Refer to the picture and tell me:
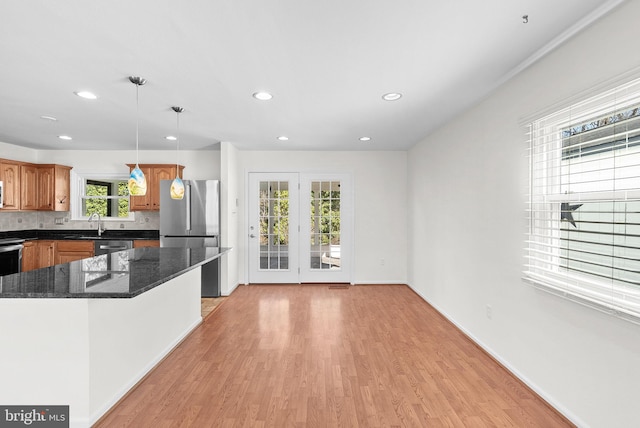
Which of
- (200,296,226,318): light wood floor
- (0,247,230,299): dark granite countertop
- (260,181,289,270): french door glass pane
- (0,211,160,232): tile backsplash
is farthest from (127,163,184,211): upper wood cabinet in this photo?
(0,247,230,299): dark granite countertop

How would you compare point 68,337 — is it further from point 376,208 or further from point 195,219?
point 376,208

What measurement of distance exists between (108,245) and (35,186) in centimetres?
161

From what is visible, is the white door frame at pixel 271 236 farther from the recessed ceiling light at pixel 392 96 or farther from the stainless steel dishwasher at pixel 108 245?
the recessed ceiling light at pixel 392 96

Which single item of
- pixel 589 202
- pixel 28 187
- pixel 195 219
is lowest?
pixel 195 219

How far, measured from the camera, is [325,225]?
5695mm

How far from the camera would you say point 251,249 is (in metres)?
5.60

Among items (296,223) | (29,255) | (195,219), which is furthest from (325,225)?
(29,255)

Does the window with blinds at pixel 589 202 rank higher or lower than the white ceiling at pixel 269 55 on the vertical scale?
lower

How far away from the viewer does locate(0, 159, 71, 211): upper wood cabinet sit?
4914mm

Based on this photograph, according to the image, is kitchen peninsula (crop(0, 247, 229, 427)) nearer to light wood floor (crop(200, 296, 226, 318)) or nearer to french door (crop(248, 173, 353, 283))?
light wood floor (crop(200, 296, 226, 318))

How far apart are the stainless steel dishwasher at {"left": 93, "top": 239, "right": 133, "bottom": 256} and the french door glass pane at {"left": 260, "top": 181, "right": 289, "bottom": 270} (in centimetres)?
218

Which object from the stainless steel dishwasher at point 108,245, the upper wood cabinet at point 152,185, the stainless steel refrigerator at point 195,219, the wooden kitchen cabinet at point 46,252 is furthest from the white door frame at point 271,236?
the wooden kitchen cabinet at point 46,252

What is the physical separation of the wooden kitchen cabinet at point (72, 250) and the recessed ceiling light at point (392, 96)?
5.04 meters

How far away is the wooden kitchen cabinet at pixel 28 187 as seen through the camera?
200 inches
